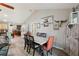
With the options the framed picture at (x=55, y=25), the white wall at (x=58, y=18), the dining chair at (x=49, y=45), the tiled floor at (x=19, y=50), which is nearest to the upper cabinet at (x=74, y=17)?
the white wall at (x=58, y=18)

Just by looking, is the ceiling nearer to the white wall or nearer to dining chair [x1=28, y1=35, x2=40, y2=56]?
the white wall

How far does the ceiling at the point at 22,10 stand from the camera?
2301mm

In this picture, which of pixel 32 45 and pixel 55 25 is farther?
pixel 32 45

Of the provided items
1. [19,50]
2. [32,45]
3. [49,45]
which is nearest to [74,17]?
[49,45]

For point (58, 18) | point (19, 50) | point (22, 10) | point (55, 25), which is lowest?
point (19, 50)

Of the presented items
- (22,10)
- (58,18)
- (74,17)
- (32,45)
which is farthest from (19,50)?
(74,17)

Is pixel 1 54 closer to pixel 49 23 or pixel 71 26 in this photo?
pixel 49 23

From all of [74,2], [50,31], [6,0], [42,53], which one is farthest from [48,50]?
[6,0]

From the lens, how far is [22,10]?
2369 millimetres

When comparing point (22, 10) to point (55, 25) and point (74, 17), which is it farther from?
point (74, 17)

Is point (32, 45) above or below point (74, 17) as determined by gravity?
below

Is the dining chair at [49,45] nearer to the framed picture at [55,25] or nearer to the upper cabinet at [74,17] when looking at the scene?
the framed picture at [55,25]

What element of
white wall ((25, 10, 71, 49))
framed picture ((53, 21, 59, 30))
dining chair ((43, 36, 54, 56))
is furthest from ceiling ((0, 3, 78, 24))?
dining chair ((43, 36, 54, 56))

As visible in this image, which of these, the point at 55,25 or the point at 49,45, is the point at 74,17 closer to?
the point at 55,25
